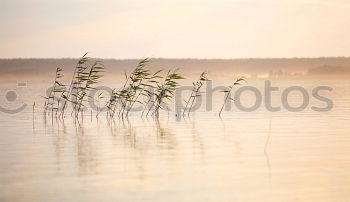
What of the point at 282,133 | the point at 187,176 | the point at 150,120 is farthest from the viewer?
the point at 150,120

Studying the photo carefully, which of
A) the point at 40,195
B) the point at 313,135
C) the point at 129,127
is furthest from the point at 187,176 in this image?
the point at 129,127

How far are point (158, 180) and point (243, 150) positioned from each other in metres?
3.25

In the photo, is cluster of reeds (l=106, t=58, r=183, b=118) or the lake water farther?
cluster of reeds (l=106, t=58, r=183, b=118)

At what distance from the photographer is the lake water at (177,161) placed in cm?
784

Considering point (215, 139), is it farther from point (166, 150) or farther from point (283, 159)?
point (283, 159)

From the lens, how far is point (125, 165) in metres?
9.93

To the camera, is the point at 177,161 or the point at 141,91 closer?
the point at 177,161

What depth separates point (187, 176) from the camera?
8.88 meters

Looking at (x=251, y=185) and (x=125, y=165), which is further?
(x=125, y=165)

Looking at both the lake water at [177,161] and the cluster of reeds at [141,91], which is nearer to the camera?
the lake water at [177,161]

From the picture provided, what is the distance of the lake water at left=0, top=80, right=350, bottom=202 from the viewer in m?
7.84

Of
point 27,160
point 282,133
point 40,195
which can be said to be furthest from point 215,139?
point 40,195

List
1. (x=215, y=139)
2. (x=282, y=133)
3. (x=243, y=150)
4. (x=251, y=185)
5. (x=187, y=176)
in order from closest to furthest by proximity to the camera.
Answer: (x=251, y=185), (x=187, y=176), (x=243, y=150), (x=215, y=139), (x=282, y=133)

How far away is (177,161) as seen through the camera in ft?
33.7
